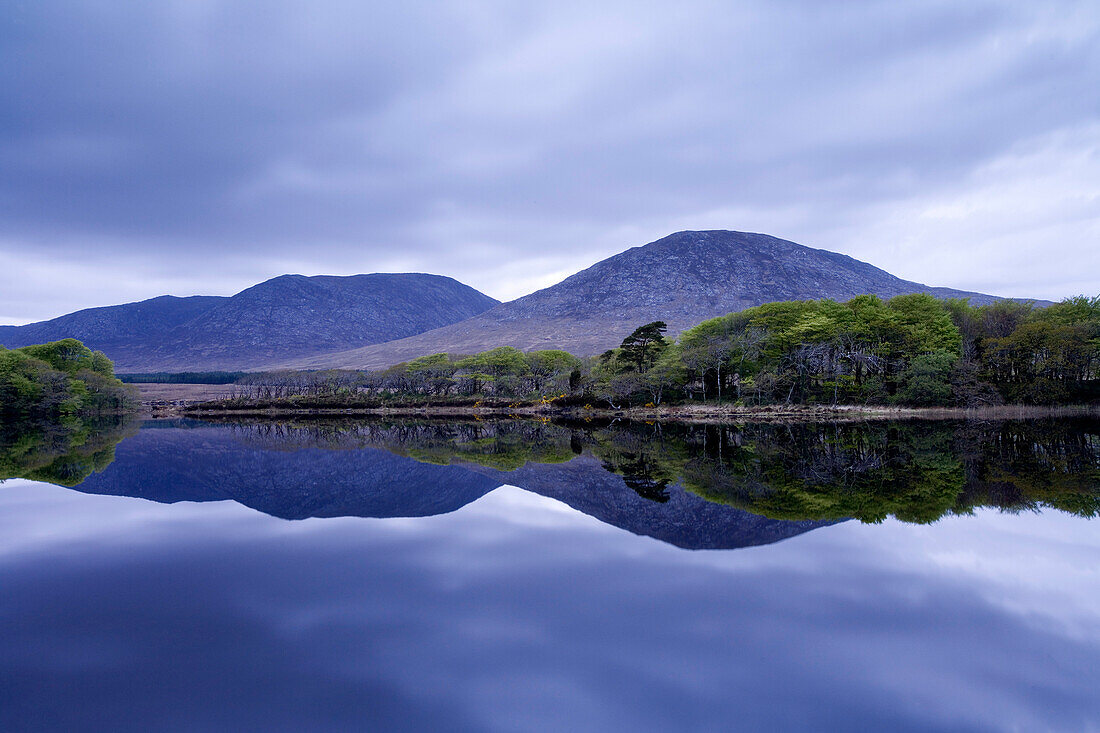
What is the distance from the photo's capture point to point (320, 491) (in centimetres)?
1711

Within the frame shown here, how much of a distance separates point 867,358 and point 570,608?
52396 mm

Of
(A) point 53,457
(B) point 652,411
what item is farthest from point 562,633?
(B) point 652,411

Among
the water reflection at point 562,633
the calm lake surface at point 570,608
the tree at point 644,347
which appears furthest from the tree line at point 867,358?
the water reflection at point 562,633

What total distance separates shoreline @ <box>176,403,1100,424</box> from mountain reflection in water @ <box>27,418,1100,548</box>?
41.0 ft

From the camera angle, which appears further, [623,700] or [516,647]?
[516,647]

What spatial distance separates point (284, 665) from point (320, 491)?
479 inches

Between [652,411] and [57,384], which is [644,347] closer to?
[652,411]

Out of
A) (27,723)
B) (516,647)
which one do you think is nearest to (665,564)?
(516,647)

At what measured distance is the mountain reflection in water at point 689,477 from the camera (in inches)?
472

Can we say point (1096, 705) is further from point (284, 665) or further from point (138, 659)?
point (138, 659)

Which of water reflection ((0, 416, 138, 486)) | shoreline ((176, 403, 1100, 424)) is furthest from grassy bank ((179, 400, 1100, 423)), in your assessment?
water reflection ((0, 416, 138, 486))

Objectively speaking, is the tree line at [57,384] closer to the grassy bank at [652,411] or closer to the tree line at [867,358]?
the grassy bank at [652,411]

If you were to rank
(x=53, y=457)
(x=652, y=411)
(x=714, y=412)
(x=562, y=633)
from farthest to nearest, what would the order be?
(x=652, y=411)
(x=714, y=412)
(x=53, y=457)
(x=562, y=633)

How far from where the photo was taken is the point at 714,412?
52.3 meters
